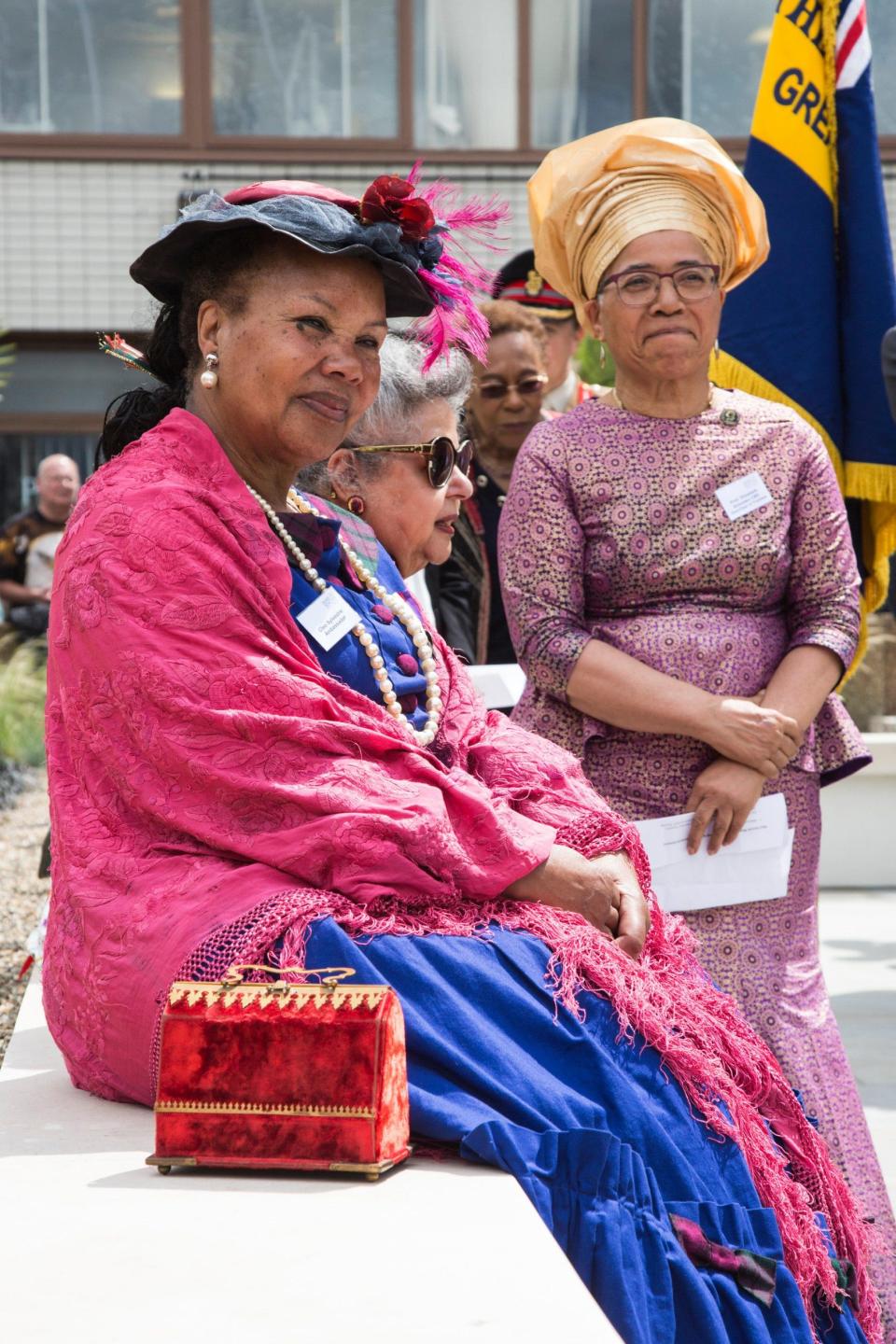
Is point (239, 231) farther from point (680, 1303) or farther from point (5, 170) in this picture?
point (5, 170)

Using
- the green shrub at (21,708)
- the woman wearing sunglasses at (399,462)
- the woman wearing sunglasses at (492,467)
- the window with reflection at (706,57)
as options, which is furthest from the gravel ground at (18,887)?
the window with reflection at (706,57)

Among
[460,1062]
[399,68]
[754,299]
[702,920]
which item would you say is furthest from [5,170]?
[460,1062]

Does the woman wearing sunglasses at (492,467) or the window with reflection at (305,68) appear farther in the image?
the window with reflection at (305,68)

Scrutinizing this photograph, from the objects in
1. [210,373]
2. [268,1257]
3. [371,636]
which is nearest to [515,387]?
[371,636]

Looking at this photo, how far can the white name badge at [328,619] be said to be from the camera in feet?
8.88

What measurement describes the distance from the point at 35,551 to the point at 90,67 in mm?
4190

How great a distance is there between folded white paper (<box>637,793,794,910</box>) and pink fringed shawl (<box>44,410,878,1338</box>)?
2.43 ft

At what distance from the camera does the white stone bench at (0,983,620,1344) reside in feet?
5.49

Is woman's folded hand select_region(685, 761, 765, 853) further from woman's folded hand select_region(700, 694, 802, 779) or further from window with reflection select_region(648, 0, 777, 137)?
window with reflection select_region(648, 0, 777, 137)

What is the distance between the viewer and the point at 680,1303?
2205 mm

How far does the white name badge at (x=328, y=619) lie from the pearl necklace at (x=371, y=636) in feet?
0.16

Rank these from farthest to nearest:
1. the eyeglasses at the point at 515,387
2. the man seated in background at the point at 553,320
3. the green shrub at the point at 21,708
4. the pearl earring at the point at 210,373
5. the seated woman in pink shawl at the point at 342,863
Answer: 1. the green shrub at the point at 21,708
2. the man seated in background at the point at 553,320
3. the eyeglasses at the point at 515,387
4. the pearl earring at the point at 210,373
5. the seated woman in pink shawl at the point at 342,863

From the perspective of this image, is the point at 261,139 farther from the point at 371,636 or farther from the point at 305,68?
the point at 371,636

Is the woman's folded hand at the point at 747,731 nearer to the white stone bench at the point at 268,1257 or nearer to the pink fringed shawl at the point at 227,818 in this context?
the pink fringed shawl at the point at 227,818
